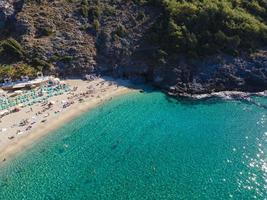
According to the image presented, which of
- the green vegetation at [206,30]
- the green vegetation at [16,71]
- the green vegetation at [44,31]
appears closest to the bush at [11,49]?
the green vegetation at [16,71]

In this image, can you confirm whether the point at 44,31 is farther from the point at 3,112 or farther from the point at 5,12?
the point at 3,112

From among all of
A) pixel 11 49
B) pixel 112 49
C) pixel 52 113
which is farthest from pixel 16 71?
pixel 112 49

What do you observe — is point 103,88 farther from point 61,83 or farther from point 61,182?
point 61,182

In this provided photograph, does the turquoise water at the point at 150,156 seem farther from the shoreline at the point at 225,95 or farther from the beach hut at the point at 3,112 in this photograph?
the beach hut at the point at 3,112

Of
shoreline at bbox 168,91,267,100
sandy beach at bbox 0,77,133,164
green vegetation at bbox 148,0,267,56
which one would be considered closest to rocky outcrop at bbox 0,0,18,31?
sandy beach at bbox 0,77,133,164

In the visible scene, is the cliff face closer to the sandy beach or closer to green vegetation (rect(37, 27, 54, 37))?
green vegetation (rect(37, 27, 54, 37))
